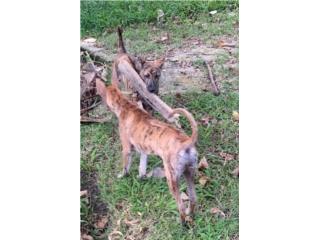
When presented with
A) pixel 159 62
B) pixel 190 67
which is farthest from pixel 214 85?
pixel 159 62

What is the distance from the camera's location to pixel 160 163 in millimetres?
2131

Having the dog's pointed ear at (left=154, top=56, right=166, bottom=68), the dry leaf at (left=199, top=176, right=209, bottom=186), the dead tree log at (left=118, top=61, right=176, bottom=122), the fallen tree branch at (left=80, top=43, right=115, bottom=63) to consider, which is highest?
the fallen tree branch at (left=80, top=43, right=115, bottom=63)

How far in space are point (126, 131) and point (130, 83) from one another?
0.60 feet

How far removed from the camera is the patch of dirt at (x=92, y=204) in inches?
84.1

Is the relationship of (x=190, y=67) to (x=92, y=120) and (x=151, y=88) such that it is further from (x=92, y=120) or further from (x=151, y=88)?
(x=92, y=120)

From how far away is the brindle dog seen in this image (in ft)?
7.10

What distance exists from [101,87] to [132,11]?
311 millimetres

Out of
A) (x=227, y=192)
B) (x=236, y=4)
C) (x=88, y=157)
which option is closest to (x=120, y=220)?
(x=88, y=157)

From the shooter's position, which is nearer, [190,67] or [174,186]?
[174,186]

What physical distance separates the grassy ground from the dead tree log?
0.10 ft

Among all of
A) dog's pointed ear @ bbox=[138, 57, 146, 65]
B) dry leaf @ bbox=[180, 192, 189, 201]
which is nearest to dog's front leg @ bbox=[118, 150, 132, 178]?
dry leaf @ bbox=[180, 192, 189, 201]

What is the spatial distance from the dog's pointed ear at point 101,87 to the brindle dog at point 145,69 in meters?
0.07

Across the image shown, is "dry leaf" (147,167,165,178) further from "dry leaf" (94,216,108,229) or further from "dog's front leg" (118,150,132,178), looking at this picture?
"dry leaf" (94,216,108,229)

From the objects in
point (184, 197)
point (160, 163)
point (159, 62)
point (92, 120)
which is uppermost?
point (159, 62)
